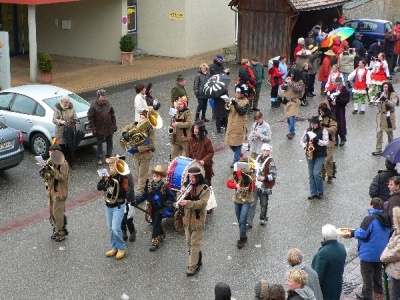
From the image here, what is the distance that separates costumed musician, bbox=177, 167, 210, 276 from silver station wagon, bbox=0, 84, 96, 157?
5.58 m

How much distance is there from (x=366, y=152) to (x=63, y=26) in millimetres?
13516

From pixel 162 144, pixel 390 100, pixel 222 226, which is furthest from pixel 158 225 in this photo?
pixel 390 100

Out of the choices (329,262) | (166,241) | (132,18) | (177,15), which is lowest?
(166,241)

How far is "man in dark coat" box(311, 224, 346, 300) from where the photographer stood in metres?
9.62

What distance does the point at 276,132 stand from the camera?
18.8m

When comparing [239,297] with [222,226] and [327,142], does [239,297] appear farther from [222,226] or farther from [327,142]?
[327,142]

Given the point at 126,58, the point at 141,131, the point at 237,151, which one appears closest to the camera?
the point at 141,131

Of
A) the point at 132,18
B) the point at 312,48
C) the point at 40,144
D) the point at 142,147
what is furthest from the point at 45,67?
the point at 142,147

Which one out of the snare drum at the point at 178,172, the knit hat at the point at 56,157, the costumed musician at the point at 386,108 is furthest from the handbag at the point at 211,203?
the costumed musician at the point at 386,108

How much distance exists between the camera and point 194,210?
36.5 feet

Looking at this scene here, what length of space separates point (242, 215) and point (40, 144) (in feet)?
19.7

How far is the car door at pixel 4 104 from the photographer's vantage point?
55.7 feet

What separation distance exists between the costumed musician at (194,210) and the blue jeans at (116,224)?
103cm

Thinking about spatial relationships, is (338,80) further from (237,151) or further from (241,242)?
(241,242)
